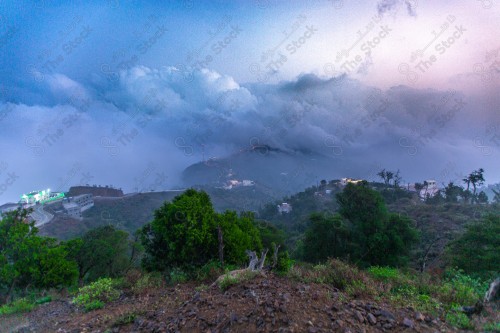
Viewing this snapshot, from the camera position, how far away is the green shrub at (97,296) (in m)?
8.09

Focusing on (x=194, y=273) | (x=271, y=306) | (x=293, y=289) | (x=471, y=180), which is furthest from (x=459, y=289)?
(x=471, y=180)

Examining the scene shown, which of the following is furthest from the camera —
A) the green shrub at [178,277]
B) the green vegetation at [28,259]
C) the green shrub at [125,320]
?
the green vegetation at [28,259]

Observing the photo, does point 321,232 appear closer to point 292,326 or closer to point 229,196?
point 292,326

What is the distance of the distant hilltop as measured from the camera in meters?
92.8

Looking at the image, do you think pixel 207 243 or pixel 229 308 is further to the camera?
pixel 207 243

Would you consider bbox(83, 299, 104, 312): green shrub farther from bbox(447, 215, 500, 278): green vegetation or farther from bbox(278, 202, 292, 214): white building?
bbox(278, 202, 292, 214): white building

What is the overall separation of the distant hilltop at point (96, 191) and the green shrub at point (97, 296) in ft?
308

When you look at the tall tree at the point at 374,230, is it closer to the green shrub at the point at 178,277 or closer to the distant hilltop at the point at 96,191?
the green shrub at the point at 178,277

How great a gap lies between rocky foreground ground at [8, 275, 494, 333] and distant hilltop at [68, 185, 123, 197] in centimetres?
9601

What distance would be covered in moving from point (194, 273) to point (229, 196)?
307 feet

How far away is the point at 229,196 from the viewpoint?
103m

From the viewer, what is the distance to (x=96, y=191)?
312ft

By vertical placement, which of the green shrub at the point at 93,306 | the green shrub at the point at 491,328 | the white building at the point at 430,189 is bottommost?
the green shrub at the point at 93,306

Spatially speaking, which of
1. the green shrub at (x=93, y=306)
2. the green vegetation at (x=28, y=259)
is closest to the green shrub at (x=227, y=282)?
the green shrub at (x=93, y=306)
